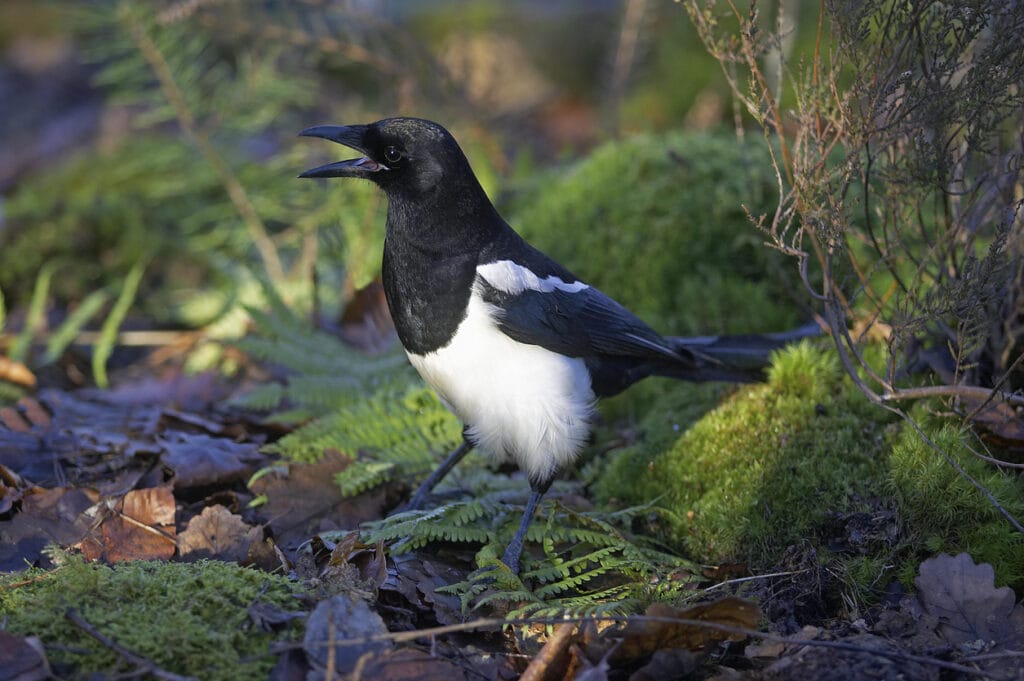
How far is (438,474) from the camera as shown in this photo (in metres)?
3.81

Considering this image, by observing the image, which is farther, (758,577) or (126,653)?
(758,577)

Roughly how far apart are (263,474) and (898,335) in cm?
243

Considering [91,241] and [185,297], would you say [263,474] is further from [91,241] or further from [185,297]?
[91,241]

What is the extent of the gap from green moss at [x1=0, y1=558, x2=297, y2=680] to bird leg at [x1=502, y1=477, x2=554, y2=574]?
2.67ft

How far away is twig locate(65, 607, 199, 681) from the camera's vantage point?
228 cm

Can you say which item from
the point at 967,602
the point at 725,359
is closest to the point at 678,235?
the point at 725,359

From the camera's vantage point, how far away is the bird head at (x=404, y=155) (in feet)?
11.6

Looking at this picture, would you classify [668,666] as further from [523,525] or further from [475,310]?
[475,310]

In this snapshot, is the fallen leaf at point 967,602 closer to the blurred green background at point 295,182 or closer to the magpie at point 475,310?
the magpie at point 475,310

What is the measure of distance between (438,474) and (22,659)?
1774mm

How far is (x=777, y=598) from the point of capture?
3020 mm

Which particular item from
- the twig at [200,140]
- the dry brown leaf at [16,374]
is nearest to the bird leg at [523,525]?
the dry brown leaf at [16,374]

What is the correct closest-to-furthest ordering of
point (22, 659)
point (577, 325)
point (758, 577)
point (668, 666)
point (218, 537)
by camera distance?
1. point (22, 659)
2. point (668, 666)
3. point (758, 577)
4. point (218, 537)
5. point (577, 325)

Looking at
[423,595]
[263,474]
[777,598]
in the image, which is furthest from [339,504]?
[777,598]
